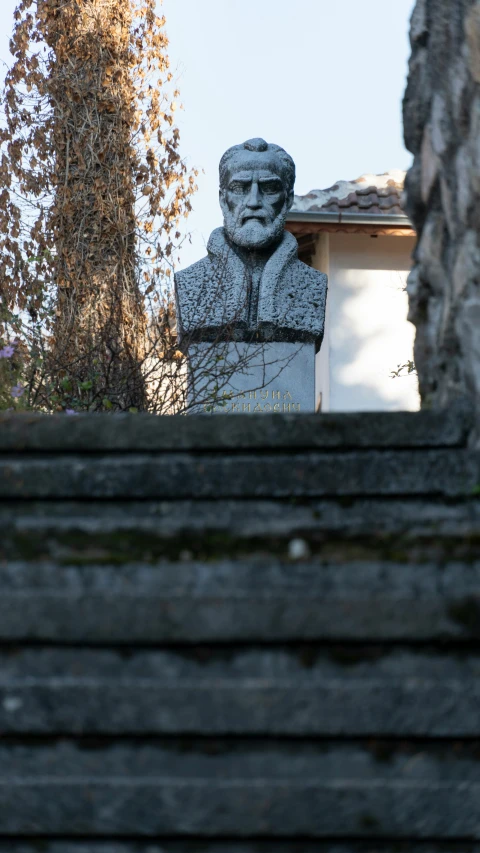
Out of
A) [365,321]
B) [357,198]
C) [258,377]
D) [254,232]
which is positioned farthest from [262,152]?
[365,321]

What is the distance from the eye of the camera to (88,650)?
1430 mm

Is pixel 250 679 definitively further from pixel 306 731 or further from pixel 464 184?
pixel 464 184

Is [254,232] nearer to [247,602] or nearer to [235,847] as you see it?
[247,602]

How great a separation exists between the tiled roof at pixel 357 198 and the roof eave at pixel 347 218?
0.21 ft

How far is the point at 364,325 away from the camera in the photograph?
13.6m

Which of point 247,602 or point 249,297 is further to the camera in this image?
point 249,297

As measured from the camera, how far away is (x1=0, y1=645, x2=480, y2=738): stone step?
1361 millimetres

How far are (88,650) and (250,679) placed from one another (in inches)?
9.0

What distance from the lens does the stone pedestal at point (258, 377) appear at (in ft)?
20.0

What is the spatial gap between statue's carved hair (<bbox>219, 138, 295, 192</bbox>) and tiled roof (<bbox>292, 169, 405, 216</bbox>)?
5.37 m

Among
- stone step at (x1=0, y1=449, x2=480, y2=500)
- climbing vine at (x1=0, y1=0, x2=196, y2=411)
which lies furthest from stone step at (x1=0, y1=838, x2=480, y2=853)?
climbing vine at (x1=0, y1=0, x2=196, y2=411)

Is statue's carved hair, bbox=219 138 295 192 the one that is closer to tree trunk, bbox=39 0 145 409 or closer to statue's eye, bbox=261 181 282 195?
statue's eye, bbox=261 181 282 195

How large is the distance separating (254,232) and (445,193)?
4.56 metres

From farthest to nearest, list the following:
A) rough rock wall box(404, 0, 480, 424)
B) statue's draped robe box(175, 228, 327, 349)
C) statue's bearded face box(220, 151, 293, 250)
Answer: statue's bearded face box(220, 151, 293, 250)
statue's draped robe box(175, 228, 327, 349)
rough rock wall box(404, 0, 480, 424)
